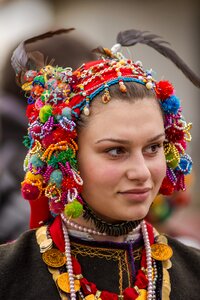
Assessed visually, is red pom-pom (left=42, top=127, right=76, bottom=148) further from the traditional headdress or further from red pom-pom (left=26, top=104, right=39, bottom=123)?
red pom-pom (left=26, top=104, right=39, bottom=123)

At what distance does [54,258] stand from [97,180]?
1.26 feet

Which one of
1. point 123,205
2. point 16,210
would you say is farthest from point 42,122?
point 16,210

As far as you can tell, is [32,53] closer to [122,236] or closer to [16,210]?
[122,236]

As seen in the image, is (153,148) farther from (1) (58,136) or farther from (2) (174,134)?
(1) (58,136)

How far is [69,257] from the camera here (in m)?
2.80

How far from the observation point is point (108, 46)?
8844 millimetres

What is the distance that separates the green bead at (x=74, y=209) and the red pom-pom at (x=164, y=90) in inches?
22.5

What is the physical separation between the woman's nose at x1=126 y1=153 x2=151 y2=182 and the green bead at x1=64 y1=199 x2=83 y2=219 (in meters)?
0.23

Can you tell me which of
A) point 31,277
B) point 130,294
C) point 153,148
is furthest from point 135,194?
point 31,277

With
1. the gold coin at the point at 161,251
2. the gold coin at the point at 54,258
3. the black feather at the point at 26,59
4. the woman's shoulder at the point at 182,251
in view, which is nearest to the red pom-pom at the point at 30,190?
the gold coin at the point at 54,258

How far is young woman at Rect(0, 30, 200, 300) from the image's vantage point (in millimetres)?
2691

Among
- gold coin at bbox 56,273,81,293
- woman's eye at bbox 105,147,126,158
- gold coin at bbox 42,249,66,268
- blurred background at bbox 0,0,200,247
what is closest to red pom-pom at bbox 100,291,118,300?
gold coin at bbox 56,273,81,293

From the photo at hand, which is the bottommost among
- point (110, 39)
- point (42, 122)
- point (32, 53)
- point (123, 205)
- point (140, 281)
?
point (110, 39)

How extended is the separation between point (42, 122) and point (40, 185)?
0.25 metres
